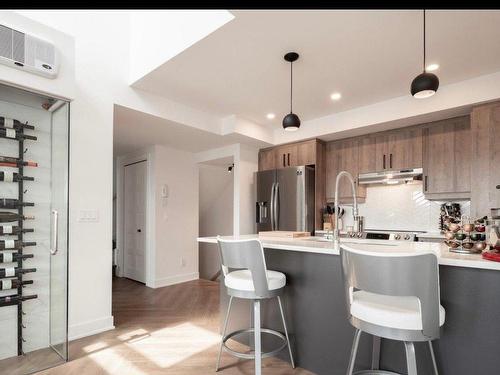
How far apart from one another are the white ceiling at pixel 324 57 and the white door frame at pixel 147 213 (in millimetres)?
1821

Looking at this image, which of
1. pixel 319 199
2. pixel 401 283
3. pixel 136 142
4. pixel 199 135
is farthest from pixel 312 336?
pixel 136 142

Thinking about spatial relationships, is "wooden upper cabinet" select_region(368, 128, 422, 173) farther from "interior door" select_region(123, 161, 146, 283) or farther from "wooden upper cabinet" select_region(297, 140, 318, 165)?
"interior door" select_region(123, 161, 146, 283)

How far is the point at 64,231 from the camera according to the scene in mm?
2412

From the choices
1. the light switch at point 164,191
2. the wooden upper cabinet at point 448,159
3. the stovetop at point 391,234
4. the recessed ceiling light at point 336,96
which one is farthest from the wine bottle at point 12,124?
the wooden upper cabinet at point 448,159

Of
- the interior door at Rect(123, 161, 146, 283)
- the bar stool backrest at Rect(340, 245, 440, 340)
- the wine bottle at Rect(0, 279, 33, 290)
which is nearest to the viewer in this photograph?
the bar stool backrest at Rect(340, 245, 440, 340)

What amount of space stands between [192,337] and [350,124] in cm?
307

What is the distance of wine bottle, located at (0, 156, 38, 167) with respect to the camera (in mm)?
2350

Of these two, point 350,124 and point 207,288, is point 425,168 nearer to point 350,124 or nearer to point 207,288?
point 350,124

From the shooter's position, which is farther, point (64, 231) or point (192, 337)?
point (192, 337)

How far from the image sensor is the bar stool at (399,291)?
1.23 m

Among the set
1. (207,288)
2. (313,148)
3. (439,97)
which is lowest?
(207,288)

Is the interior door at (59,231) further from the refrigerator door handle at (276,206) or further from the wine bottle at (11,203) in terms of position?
the refrigerator door handle at (276,206)

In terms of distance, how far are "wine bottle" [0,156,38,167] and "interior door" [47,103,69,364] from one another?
160 mm

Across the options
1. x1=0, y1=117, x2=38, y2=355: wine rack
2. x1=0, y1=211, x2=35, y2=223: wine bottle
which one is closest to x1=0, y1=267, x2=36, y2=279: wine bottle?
x1=0, y1=117, x2=38, y2=355: wine rack
